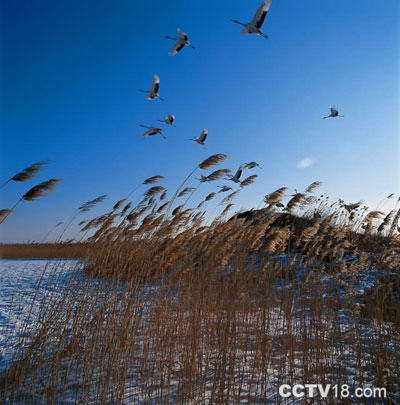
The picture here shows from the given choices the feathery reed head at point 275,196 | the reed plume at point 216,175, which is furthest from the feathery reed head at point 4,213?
the feathery reed head at point 275,196

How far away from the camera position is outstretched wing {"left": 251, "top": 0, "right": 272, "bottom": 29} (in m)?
3.71

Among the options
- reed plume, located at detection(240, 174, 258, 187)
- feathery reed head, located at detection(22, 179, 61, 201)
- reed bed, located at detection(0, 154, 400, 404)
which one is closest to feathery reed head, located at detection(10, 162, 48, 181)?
feathery reed head, located at detection(22, 179, 61, 201)

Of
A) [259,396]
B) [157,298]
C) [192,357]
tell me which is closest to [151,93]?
[157,298]

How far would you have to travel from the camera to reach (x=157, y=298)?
347 cm

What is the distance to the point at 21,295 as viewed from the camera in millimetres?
6094

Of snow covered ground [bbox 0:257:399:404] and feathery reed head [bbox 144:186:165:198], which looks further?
feathery reed head [bbox 144:186:165:198]

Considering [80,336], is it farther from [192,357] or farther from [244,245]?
[244,245]

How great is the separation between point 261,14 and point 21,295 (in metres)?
5.62

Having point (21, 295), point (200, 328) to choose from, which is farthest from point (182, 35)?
point (21, 295)

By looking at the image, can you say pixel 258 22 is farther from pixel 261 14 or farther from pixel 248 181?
pixel 248 181

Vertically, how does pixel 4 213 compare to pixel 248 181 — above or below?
below

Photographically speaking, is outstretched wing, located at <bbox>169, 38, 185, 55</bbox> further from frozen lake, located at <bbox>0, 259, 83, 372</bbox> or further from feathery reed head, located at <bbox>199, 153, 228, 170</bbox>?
frozen lake, located at <bbox>0, 259, 83, 372</bbox>

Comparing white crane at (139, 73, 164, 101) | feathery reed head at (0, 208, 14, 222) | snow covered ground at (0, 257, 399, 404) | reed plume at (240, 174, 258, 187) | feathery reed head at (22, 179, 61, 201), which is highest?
white crane at (139, 73, 164, 101)

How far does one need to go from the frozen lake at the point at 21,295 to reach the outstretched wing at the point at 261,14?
10.7 ft
